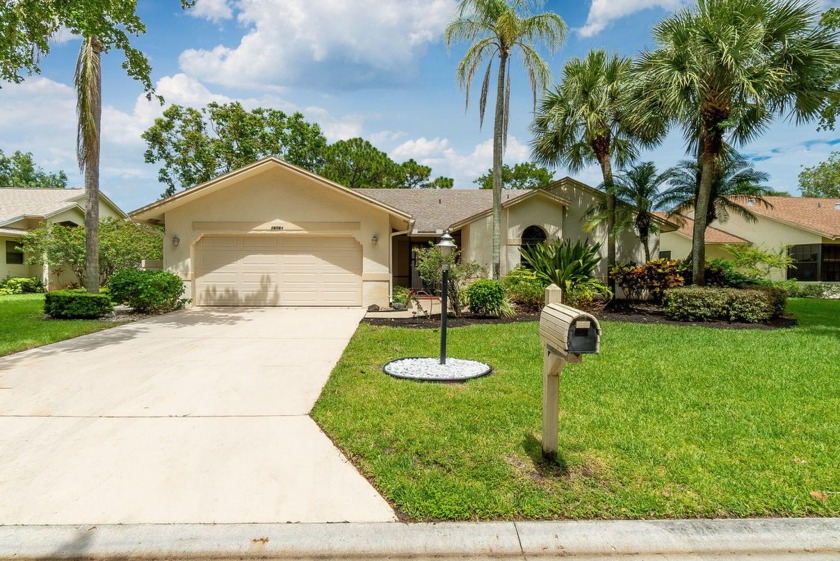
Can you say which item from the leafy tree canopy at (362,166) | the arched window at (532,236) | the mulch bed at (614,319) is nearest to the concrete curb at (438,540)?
the mulch bed at (614,319)

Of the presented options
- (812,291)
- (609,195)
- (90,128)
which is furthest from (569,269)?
(812,291)

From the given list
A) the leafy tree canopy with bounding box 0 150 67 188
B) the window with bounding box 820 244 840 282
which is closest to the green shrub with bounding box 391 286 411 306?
the window with bounding box 820 244 840 282

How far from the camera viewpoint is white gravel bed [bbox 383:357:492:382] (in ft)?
17.4

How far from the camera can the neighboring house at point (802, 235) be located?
19.0m

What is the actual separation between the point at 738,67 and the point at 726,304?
5471 millimetres

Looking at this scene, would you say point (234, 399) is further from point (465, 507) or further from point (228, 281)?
point (228, 281)

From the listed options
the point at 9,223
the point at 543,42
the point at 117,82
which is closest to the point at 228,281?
the point at 117,82

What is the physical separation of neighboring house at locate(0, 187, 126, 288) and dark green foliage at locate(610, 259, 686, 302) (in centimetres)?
2206

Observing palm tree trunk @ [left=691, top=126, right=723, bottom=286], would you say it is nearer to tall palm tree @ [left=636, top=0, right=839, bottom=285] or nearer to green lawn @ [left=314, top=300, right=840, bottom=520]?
tall palm tree @ [left=636, top=0, right=839, bottom=285]

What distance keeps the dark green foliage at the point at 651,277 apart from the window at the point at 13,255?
82.0 ft

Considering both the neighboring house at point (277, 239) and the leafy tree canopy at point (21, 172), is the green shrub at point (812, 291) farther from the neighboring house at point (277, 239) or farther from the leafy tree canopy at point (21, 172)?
the leafy tree canopy at point (21, 172)

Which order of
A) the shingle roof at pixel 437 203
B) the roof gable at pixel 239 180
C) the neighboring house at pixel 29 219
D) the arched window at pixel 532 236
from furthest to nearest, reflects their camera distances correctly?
the neighboring house at pixel 29 219 → the shingle roof at pixel 437 203 → the arched window at pixel 532 236 → the roof gable at pixel 239 180

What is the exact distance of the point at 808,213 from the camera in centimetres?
2091

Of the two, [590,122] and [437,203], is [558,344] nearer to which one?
[590,122]
